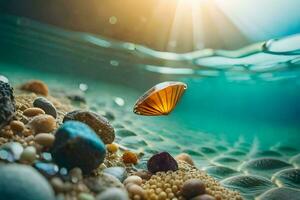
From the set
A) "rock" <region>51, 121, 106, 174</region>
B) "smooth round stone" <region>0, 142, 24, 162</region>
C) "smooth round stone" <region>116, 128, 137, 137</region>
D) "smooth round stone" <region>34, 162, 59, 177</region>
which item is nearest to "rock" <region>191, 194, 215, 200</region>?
"rock" <region>51, 121, 106, 174</region>

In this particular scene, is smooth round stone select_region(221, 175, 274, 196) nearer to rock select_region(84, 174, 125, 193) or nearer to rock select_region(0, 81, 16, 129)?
rock select_region(84, 174, 125, 193)

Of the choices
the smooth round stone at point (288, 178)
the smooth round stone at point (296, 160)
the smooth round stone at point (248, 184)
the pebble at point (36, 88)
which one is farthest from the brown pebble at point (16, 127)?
the smooth round stone at point (296, 160)

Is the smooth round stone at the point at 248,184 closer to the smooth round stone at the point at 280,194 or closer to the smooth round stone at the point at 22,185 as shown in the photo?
the smooth round stone at the point at 280,194

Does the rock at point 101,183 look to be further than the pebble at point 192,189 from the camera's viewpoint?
No

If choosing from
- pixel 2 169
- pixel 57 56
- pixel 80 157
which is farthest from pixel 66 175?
pixel 57 56

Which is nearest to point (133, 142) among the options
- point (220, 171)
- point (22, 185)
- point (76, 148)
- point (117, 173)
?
point (220, 171)

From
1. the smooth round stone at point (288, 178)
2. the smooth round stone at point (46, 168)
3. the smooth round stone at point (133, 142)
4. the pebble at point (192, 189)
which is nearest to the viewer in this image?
the smooth round stone at point (46, 168)

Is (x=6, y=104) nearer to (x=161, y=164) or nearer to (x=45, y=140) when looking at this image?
(x=45, y=140)
